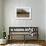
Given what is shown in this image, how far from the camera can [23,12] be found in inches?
157

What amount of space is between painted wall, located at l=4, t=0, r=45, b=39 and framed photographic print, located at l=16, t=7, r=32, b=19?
13 cm

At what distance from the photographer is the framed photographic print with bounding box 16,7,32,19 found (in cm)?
398

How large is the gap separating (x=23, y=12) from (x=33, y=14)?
343mm

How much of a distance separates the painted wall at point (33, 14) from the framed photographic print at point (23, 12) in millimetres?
135

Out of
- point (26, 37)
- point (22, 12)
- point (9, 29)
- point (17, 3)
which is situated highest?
point (17, 3)

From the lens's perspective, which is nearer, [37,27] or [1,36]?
[1,36]

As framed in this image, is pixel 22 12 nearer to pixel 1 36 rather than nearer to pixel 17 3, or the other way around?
pixel 17 3

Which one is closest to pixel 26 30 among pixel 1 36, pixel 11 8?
pixel 11 8

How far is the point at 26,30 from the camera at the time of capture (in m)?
3.99

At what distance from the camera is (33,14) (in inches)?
158

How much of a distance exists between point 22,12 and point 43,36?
1066 millimetres

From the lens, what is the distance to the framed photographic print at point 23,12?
157 inches

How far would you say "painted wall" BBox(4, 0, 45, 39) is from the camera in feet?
13.1

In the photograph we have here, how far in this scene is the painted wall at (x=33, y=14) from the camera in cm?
400
